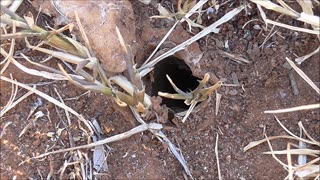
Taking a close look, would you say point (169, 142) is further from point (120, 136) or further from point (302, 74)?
point (302, 74)

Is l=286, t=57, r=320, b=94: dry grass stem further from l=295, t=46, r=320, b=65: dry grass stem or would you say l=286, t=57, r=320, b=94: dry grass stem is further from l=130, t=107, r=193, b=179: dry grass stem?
l=130, t=107, r=193, b=179: dry grass stem

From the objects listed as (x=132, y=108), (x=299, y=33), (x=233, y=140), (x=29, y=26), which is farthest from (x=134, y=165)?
(x=299, y=33)

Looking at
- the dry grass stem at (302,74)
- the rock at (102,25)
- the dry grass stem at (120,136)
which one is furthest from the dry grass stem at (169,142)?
the dry grass stem at (302,74)

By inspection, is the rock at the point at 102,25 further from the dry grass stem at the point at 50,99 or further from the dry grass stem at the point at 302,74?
the dry grass stem at the point at 302,74

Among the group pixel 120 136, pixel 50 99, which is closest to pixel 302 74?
pixel 120 136

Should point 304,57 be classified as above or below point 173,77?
above

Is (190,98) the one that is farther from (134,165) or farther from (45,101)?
(45,101)
